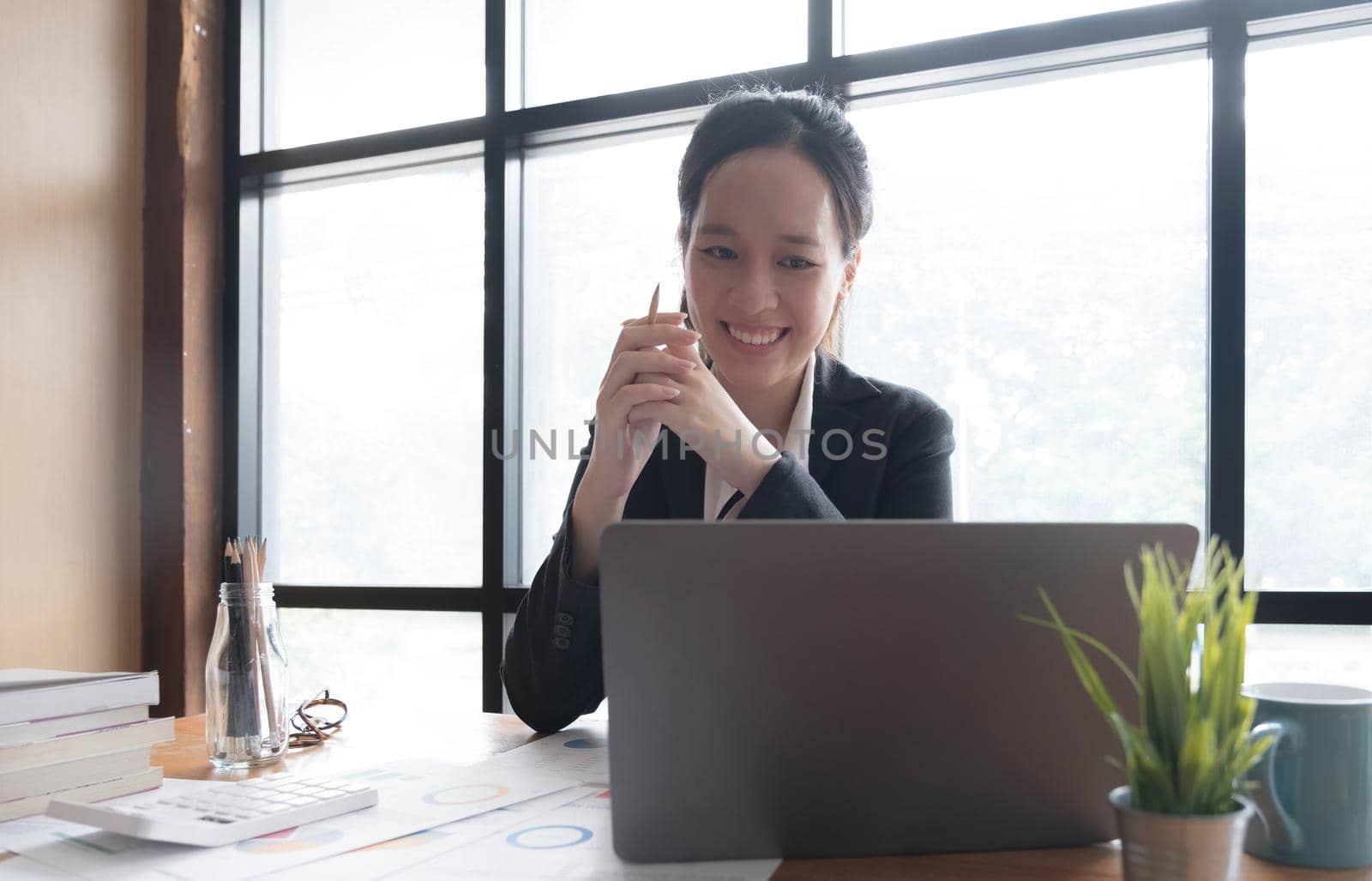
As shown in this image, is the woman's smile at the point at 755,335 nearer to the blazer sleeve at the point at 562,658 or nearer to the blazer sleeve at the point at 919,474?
the blazer sleeve at the point at 919,474

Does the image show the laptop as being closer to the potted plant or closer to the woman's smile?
the potted plant

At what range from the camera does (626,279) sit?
257 cm

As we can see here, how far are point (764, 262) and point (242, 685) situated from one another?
0.86 m

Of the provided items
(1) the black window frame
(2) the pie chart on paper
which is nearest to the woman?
(2) the pie chart on paper

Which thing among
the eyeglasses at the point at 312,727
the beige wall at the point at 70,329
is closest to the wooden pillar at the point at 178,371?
the beige wall at the point at 70,329

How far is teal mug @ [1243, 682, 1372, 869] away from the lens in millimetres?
650

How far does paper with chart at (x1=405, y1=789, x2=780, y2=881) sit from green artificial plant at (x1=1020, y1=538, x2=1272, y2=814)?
0.25m

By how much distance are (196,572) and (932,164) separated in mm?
2178

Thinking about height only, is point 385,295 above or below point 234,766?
above

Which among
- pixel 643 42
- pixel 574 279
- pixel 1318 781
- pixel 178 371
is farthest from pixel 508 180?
pixel 1318 781

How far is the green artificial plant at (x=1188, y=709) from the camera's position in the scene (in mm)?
516

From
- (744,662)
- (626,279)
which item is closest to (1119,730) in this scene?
(744,662)

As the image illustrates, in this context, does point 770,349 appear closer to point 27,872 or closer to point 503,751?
point 503,751

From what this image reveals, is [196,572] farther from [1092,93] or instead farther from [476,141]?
[1092,93]
